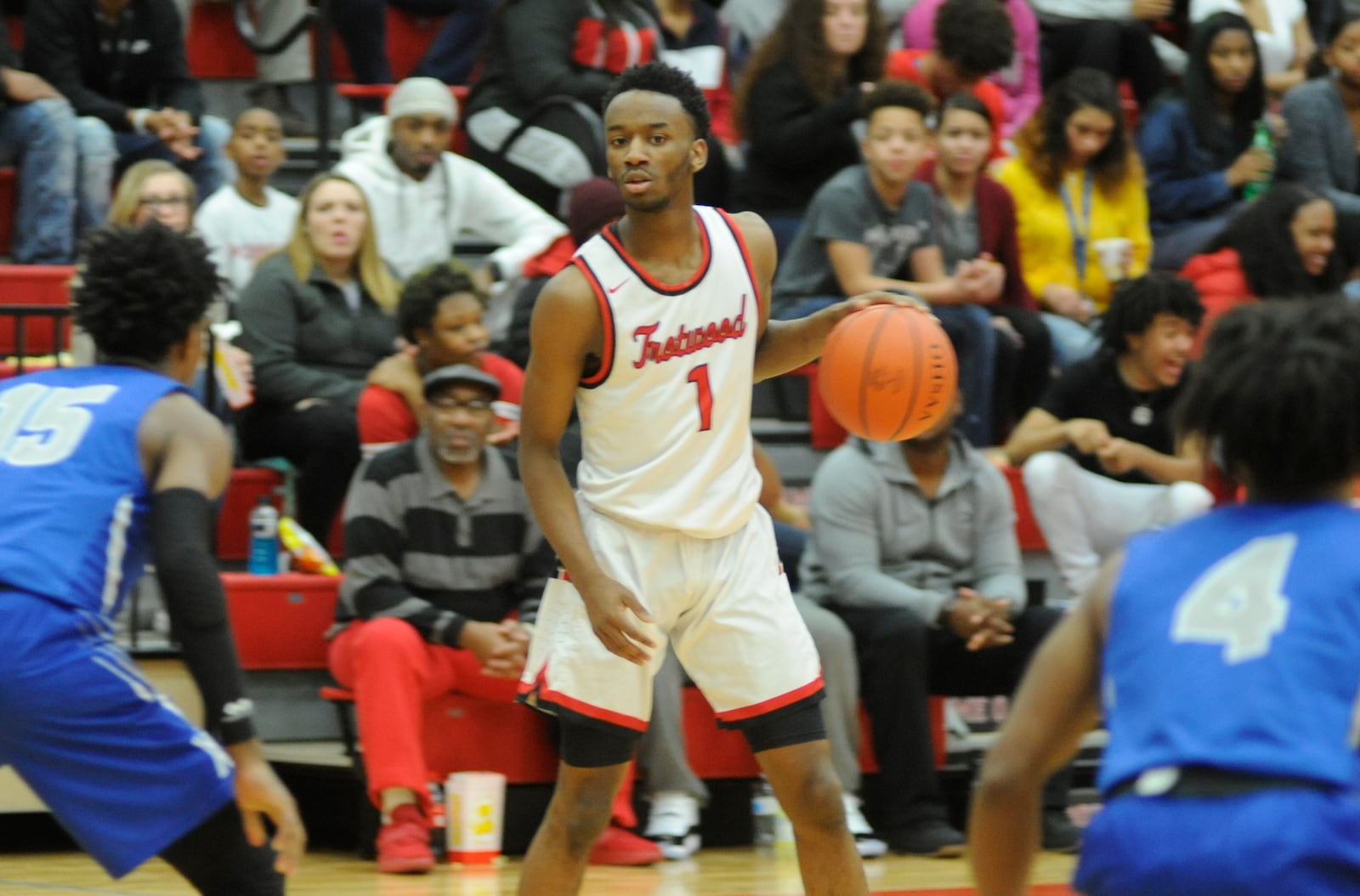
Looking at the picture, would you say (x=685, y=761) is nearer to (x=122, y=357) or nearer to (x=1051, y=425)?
(x=1051, y=425)

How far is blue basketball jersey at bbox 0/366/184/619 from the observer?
3.27 meters

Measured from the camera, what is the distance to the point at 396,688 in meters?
5.75

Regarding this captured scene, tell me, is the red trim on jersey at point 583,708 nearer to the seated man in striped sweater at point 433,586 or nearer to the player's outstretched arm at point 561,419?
the player's outstretched arm at point 561,419

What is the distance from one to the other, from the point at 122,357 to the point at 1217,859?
7.41 feet

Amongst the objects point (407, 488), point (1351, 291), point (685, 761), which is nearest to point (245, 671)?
point (407, 488)

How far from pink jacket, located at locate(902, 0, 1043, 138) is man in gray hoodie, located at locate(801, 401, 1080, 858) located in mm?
3423

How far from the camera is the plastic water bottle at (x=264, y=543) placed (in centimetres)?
658

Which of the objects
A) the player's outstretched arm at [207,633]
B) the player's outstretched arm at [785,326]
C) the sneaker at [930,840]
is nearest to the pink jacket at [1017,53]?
the sneaker at [930,840]

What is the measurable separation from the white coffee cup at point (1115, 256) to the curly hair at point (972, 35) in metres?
1.02

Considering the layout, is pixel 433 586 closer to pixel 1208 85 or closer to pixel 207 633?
pixel 207 633

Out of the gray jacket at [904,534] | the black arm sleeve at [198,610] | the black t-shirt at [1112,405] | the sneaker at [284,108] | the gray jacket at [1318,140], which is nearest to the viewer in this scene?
the black arm sleeve at [198,610]

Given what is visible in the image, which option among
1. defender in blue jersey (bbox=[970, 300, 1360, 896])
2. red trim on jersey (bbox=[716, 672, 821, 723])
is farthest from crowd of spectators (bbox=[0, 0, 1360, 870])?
defender in blue jersey (bbox=[970, 300, 1360, 896])

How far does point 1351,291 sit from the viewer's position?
8.19m

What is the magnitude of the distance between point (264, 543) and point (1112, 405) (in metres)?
3.11
